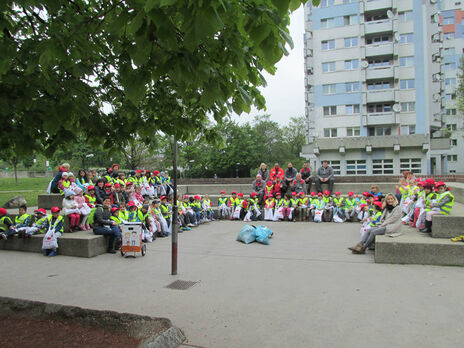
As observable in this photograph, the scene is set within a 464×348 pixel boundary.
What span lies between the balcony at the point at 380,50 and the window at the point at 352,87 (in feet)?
12.1

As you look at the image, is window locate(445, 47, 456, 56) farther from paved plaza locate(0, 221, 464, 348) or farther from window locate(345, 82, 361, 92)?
paved plaza locate(0, 221, 464, 348)

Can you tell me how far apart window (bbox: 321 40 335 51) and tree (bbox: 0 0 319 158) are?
1707 inches

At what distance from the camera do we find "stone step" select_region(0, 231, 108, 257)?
355 inches

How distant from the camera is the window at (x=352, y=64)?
4409 centimetres

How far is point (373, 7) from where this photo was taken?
143 ft

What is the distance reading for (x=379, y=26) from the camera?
43.3m

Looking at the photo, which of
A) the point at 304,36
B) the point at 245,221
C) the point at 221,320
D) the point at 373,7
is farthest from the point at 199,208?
the point at 304,36

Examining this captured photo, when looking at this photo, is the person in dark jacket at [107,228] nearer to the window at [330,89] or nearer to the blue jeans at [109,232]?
Answer: the blue jeans at [109,232]

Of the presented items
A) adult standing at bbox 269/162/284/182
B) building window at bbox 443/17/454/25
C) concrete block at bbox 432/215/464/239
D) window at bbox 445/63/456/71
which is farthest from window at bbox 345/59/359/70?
concrete block at bbox 432/215/464/239

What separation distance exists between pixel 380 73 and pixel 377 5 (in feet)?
27.3

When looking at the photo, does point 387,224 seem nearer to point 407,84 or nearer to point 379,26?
point 407,84

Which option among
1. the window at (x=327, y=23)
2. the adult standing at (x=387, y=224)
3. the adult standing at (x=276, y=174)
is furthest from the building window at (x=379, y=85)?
the adult standing at (x=387, y=224)

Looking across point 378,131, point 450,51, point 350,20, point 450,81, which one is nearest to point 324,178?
point 378,131

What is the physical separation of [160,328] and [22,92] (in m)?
3.37
